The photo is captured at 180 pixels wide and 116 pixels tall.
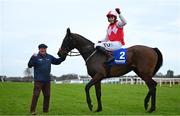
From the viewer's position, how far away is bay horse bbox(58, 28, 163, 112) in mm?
12461

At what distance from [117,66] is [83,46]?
124 centimetres

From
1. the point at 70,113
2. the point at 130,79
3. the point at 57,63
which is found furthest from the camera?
the point at 130,79

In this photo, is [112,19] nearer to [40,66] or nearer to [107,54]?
[107,54]

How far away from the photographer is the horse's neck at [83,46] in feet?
42.3

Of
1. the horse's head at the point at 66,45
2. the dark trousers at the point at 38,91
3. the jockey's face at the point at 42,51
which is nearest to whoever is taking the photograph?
the dark trousers at the point at 38,91

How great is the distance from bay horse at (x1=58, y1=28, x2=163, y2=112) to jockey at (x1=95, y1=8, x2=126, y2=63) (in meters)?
0.21

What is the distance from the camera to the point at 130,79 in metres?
44.8

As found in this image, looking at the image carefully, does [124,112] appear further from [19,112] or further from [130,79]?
[130,79]

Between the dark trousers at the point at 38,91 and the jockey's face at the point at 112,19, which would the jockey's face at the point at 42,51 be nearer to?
the dark trousers at the point at 38,91

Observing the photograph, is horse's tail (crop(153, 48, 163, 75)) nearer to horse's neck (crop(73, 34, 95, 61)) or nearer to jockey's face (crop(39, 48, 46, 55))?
horse's neck (crop(73, 34, 95, 61))

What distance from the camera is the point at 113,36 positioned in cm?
1251

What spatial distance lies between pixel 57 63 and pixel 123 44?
2.00m

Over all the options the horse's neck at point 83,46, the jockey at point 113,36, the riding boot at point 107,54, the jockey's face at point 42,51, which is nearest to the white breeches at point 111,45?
the jockey at point 113,36

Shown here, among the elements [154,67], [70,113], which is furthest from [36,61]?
[154,67]
